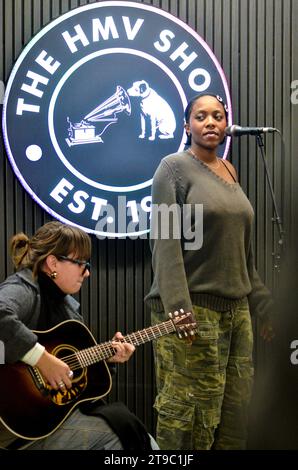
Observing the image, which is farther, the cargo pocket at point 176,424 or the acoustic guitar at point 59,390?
the cargo pocket at point 176,424

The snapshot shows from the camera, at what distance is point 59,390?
2428 millimetres

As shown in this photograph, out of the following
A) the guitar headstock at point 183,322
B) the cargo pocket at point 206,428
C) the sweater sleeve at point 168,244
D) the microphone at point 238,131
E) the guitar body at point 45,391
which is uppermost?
the microphone at point 238,131

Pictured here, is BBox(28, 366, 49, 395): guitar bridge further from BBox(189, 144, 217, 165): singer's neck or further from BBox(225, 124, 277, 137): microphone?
BBox(225, 124, 277, 137): microphone

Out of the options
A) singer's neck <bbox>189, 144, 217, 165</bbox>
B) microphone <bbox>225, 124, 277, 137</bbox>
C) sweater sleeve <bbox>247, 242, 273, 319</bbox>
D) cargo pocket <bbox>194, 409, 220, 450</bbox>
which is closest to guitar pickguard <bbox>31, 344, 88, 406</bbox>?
cargo pocket <bbox>194, 409, 220, 450</bbox>

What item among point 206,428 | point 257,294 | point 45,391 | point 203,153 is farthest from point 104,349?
point 203,153

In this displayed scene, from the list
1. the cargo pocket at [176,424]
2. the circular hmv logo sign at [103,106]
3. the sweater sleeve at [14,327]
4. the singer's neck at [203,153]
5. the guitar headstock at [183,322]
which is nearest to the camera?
the sweater sleeve at [14,327]

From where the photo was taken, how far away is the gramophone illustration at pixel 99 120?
10.1 ft

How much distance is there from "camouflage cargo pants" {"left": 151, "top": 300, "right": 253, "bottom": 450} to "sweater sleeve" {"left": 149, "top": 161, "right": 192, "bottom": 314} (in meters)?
0.13

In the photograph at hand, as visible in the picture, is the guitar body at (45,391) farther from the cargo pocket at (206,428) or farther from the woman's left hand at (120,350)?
the cargo pocket at (206,428)

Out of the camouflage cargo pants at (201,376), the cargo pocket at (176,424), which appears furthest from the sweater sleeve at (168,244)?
the cargo pocket at (176,424)

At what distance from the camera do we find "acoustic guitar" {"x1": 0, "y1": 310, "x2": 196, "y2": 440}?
2336mm

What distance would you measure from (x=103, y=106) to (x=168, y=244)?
33.0 inches

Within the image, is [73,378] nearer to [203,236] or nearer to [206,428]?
[206,428]
